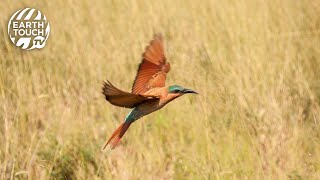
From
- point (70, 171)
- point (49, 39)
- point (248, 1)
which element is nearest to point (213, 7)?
point (248, 1)

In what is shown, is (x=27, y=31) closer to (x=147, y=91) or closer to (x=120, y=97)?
(x=147, y=91)

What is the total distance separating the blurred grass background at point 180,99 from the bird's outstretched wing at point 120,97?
104 centimetres

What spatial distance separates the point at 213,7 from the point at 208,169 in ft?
6.50

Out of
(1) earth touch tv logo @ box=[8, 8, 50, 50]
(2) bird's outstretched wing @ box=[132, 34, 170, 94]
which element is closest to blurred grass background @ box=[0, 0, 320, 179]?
(1) earth touch tv logo @ box=[8, 8, 50, 50]

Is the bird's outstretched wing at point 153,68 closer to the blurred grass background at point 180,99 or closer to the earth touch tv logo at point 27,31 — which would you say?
the blurred grass background at point 180,99

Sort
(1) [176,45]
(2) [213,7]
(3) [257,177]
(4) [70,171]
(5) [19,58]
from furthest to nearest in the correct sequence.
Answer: (2) [213,7], (1) [176,45], (5) [19,58], (4) [70,171], (3) [257,177]

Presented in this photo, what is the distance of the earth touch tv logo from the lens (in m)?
4.02

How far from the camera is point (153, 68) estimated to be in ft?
7.82

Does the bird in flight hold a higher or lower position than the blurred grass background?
higher

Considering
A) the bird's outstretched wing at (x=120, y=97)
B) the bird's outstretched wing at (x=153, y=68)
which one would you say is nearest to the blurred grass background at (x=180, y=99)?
the bird's outstretched wing at (x=153, y=68)

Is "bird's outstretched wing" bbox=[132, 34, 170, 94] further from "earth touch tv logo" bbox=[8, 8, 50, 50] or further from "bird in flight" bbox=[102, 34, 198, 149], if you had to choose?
"earth touch tv logo" bbox=[8, 8, 50, 50]

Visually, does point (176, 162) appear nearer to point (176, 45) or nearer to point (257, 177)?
point (257, 177)

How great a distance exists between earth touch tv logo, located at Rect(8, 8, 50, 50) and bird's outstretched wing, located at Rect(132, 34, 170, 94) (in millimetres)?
1658

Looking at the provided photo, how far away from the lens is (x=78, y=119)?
11.9 feet
